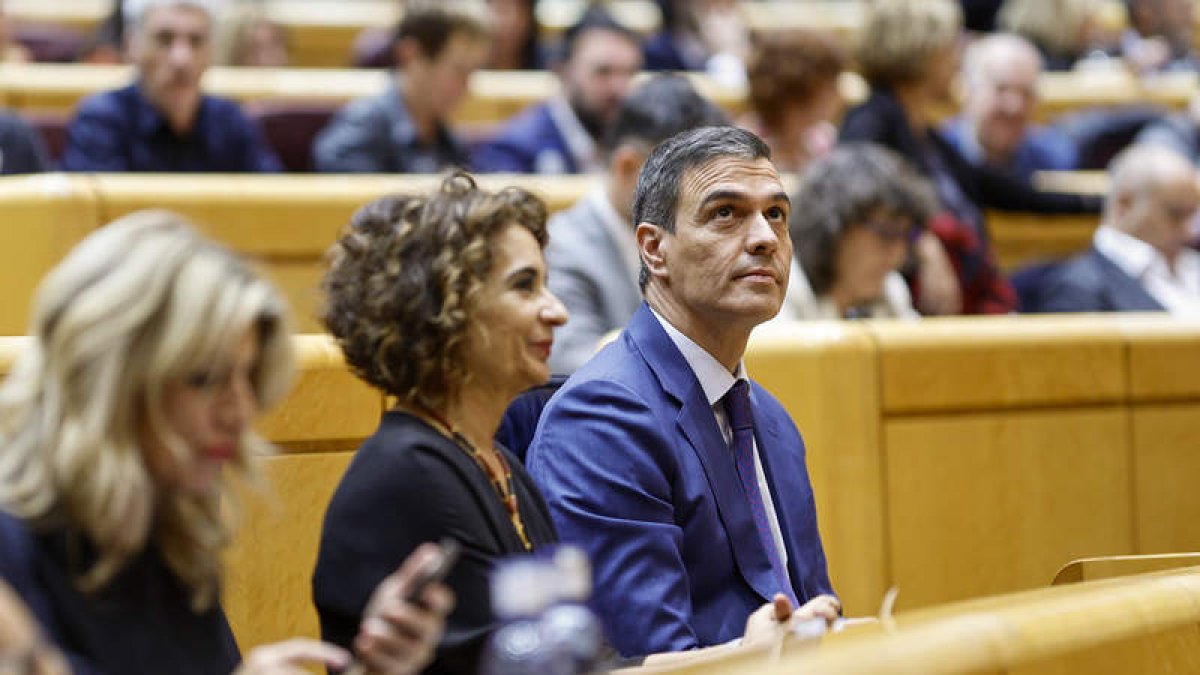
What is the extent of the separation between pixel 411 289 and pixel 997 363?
4.17ft

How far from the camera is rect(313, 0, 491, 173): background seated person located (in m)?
4.07

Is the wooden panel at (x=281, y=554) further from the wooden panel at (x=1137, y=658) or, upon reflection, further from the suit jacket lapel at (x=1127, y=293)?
the suit jacket lapel at (x=1127, y=293)

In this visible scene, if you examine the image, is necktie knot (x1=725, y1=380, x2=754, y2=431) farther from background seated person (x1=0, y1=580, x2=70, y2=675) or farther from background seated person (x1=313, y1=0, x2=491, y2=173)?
background seated person (x1=313, y1=0, x2=491, y2=173)

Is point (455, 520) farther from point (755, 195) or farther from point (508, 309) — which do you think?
point (755, 195)

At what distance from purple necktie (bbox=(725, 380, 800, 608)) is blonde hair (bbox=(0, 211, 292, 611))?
0.79 m

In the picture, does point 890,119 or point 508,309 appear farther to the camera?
point 890,119

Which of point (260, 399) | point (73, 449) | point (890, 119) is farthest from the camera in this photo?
point (890, 119)

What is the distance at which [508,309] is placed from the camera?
73.4 inches

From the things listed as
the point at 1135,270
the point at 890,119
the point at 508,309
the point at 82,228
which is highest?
the point at 508,309

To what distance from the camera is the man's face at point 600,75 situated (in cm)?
430

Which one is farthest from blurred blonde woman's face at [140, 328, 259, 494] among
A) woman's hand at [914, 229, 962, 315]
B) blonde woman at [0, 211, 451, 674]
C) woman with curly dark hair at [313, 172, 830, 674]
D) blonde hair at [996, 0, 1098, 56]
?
blonde hair at [996, 0, 1098, 56]

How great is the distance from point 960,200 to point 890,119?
0.82 feet

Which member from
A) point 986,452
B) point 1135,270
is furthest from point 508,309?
point 1135,270

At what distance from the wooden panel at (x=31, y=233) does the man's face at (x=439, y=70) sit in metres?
1.37
